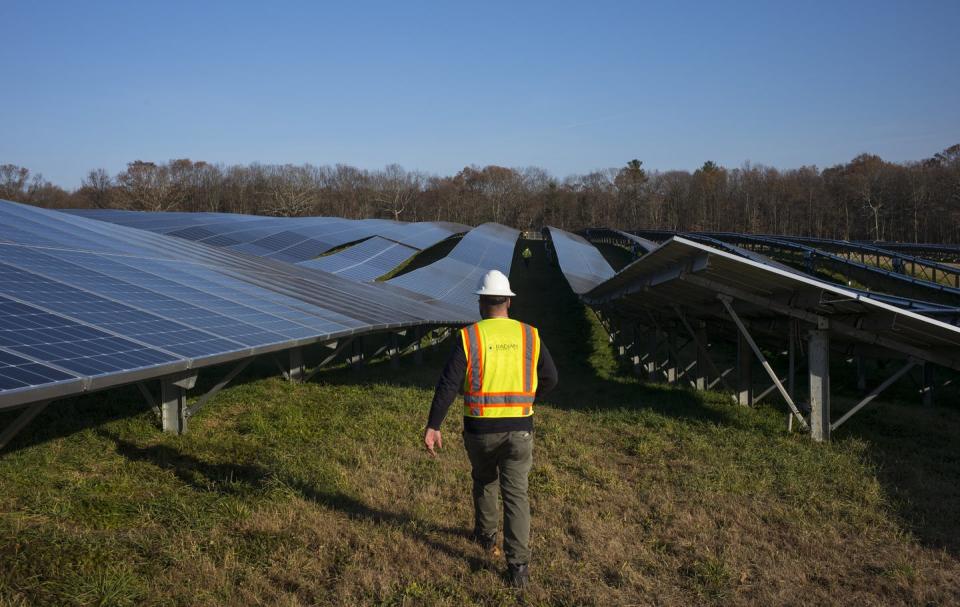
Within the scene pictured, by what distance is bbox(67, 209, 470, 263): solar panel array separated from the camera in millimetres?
28594

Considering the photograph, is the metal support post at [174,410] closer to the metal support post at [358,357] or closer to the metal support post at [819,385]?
the metal support post at [358,357]

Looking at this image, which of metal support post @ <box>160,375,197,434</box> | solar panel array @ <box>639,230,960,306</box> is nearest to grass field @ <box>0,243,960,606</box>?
metal support post @ <box>160,375,197,434</box>

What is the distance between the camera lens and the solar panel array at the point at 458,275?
22.9 m

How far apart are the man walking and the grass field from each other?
1.93 feet

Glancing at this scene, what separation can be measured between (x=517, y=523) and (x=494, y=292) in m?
1.81

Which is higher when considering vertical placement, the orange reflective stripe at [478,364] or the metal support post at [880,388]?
the orange reflective stripe at [478,364]

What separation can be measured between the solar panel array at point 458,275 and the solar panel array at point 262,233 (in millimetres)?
3324

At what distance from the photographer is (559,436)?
34.1 ft

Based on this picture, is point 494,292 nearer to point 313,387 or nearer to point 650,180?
point 313,387

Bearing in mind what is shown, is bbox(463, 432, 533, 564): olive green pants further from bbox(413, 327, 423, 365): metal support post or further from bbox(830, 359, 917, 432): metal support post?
bbox(413, 327, 423, 365): metal support post

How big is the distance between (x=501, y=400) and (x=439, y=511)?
2010 millimetres

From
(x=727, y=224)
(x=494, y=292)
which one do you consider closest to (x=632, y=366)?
(x=494, y=292)

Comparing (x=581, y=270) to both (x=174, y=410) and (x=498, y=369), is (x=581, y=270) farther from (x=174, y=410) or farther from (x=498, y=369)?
(x=498, y=369)

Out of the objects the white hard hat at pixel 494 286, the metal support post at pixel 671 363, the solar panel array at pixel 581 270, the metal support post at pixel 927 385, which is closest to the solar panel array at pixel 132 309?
the white hard hat at pixel 494 286
